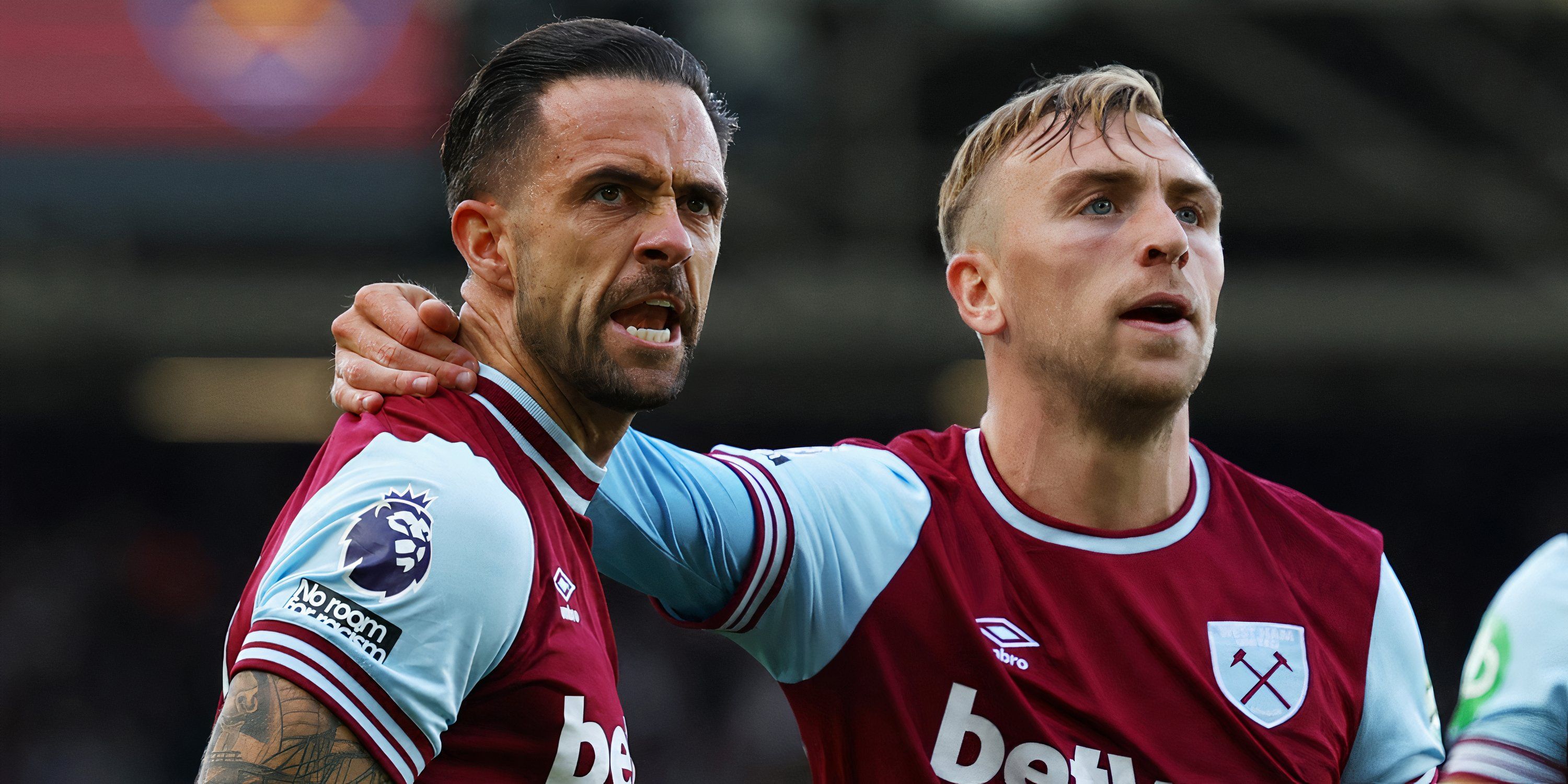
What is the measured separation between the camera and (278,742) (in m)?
1.84

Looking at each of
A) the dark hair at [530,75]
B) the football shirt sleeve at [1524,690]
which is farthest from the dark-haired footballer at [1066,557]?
the football shirt sleeve at [1524,690]

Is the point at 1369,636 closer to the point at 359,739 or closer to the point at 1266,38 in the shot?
the point at 359,739

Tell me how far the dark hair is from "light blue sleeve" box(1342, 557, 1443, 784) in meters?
1.78

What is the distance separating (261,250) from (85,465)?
4.53 m

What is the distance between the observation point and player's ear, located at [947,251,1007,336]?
326cm

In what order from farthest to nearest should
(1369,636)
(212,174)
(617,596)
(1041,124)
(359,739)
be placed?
1. (617,596)
2. (212,174)
3. (1041,124)
4. (1369,636)
5. (359,739)

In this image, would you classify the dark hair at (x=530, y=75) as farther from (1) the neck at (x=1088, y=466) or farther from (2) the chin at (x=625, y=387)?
(1) the neck at (x=1088, y=466)

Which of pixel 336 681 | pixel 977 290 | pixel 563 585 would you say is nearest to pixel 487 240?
pixel 563 585

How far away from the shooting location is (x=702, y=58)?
926 centimetres

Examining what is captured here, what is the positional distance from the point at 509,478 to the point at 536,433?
153 mm

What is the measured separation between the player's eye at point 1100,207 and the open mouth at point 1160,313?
24cm

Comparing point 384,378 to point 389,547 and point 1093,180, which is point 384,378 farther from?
point 1093,180

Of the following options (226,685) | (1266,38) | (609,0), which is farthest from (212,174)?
(226,685)

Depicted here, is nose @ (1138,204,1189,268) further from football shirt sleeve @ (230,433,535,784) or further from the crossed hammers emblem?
football shirt sleeve @ (230,433,535,784)
